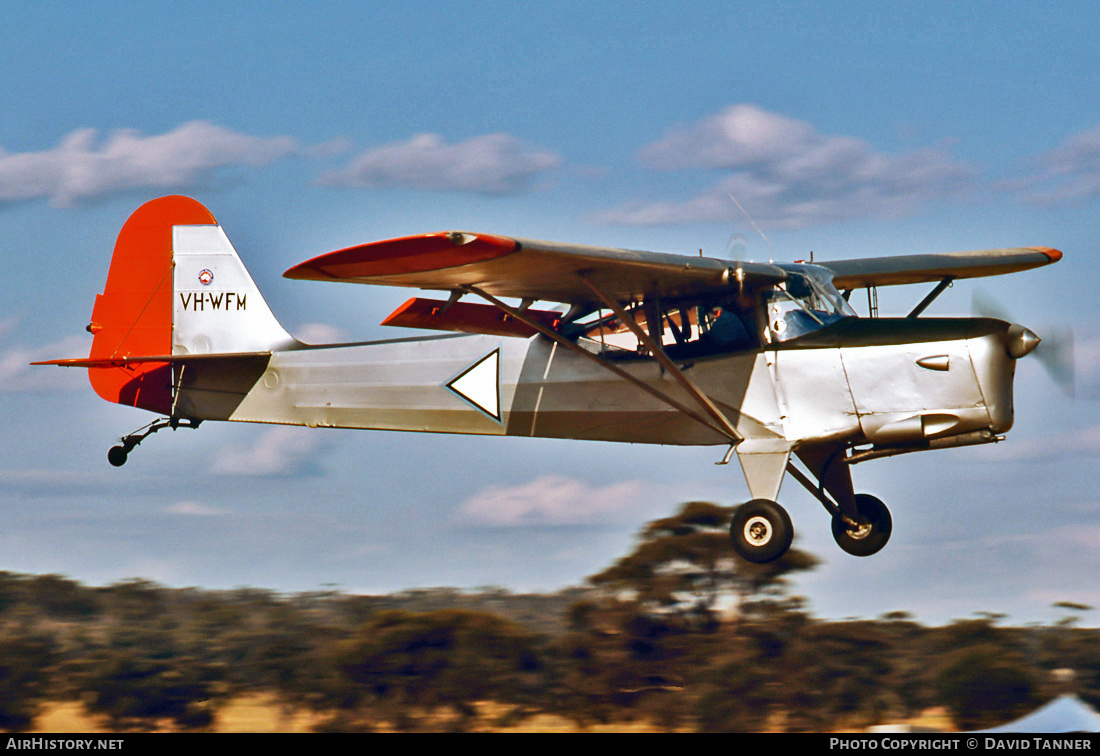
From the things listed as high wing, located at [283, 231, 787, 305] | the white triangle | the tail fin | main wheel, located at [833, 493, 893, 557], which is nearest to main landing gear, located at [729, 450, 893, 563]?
main wheel, located at [833, 493, 893, 557]

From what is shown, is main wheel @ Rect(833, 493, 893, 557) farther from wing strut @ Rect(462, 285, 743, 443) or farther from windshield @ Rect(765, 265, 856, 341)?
windshield @ Rect(765, 265, 856, 341)

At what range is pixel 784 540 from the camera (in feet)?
32.9

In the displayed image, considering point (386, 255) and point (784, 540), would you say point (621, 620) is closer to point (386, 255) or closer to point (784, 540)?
point (784, 540)

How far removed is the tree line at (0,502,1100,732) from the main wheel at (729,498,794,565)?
4221mm

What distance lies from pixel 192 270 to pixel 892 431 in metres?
7.66

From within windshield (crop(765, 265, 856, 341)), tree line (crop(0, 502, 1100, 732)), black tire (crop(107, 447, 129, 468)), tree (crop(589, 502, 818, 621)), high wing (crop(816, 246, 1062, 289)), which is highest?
high wing (crop(816, 246, 1062, 289))

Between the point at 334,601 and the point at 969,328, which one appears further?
the point at 334,601

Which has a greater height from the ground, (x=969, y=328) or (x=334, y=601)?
(x=969, y=328)

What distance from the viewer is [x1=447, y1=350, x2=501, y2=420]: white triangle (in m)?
11.5

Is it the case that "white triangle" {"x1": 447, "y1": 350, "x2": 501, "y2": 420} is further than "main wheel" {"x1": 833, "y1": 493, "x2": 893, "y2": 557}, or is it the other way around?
"white triangle" {"x1": 447, "y1": 350, "x2": 501, "y2": 420}

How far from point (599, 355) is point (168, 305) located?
5005 millimetres

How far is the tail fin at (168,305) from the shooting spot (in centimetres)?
1269

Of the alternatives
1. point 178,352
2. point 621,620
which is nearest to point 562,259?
point 178,352

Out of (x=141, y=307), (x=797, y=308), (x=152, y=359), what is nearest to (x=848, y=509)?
(x=797, y=308)
